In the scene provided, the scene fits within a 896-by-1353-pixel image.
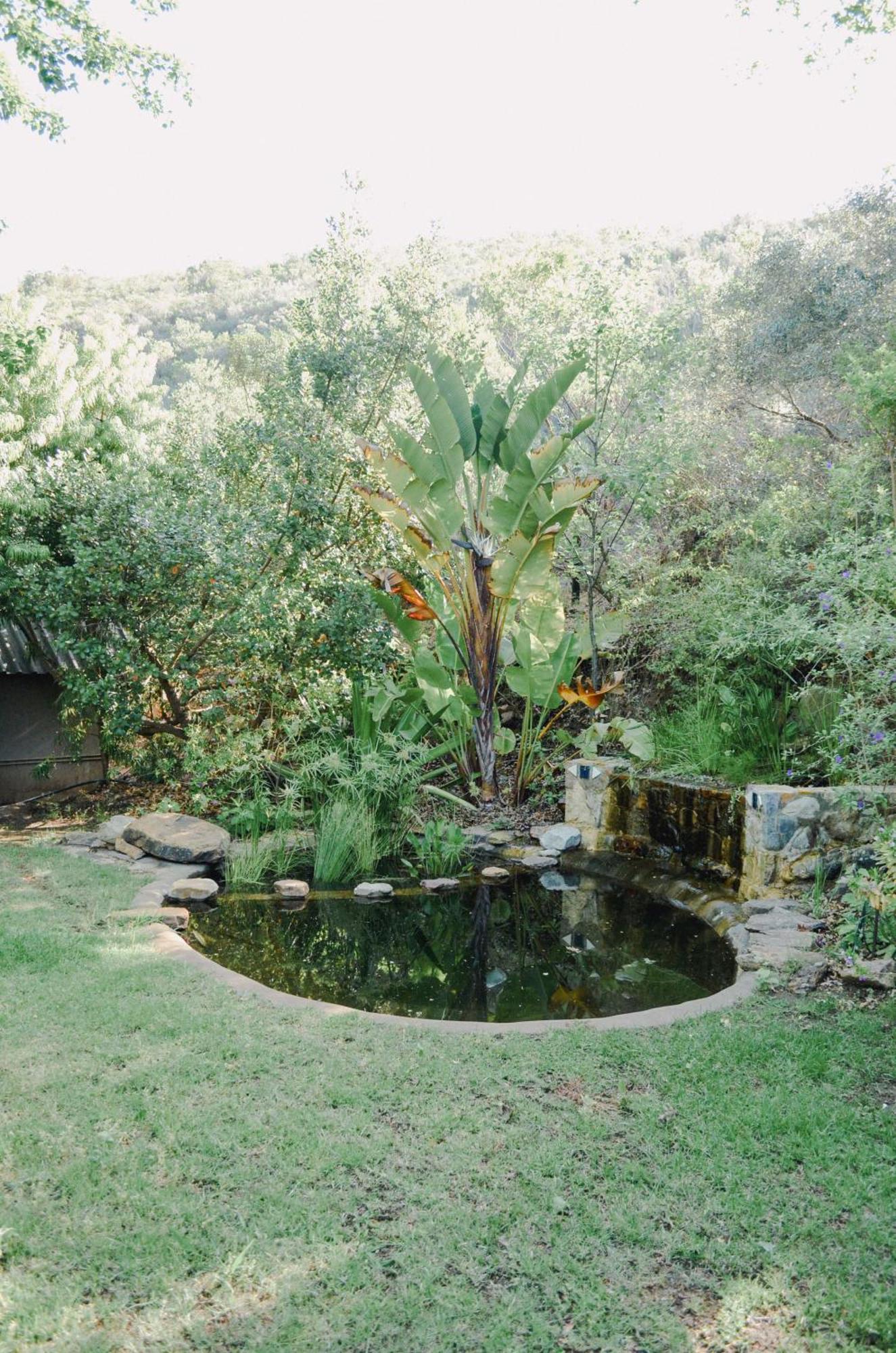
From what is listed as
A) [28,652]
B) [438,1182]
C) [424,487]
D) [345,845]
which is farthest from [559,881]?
[28,652]

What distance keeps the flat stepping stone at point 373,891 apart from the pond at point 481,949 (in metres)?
0.09

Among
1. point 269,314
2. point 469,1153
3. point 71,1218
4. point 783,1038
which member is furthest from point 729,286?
point 269,314

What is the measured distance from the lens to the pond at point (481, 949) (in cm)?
432

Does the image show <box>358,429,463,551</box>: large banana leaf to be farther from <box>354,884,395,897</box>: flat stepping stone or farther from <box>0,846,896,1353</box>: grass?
<box>0,846,896,1353</box>: grass

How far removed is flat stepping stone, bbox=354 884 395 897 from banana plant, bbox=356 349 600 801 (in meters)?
1.91

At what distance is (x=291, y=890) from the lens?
6047 millimetres

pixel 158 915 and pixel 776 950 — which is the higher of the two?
pixel 776 950

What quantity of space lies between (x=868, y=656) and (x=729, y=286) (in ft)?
20.9

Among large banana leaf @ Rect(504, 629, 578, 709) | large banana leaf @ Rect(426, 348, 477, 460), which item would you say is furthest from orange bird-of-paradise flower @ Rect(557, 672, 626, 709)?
large banana leaf @ Rect(426, 348, 477, 460)

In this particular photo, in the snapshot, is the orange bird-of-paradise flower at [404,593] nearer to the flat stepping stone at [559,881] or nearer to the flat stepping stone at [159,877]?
the flat stepping stone at [559,881]

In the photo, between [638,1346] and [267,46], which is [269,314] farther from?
[638,1346]

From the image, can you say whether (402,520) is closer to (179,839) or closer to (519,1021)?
(179,839)

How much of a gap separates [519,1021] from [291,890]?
8.16 ft

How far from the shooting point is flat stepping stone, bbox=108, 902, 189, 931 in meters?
5.14
